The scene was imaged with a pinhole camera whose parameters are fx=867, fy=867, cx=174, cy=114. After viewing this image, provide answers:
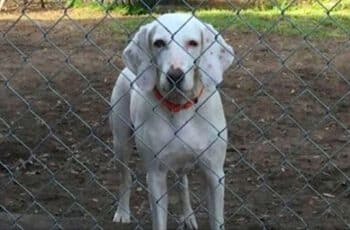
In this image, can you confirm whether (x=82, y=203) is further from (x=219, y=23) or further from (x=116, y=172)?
(x=219, y=23)

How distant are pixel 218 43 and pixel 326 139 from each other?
→ 262cm

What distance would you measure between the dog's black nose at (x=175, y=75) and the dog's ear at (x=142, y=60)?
18 cm

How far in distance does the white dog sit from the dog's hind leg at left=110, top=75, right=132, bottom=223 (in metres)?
0.38

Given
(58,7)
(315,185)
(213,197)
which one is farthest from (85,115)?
(58,7)

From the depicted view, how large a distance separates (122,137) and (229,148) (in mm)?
1420

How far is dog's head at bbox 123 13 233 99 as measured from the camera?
3555mm

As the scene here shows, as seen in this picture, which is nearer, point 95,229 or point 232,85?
point 95,229

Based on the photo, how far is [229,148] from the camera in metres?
5.95

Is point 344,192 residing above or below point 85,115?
above

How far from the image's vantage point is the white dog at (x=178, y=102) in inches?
142

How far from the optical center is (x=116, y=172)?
18.3 feet

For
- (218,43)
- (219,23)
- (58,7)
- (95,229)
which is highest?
(218,43)

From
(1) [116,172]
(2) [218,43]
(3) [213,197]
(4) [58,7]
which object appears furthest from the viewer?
(4) [58,7]

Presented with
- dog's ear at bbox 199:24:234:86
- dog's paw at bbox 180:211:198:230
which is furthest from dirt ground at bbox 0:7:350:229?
dog's ear at bbox 199:24:234:86
